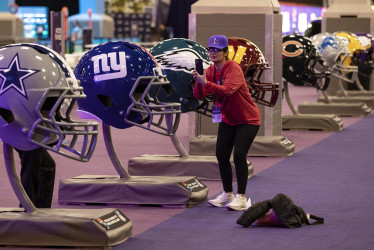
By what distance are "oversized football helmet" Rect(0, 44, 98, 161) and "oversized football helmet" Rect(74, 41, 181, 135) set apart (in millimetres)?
1480

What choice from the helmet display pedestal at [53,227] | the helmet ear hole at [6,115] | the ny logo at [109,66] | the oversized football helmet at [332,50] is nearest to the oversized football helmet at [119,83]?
the ny logo at [109,66]

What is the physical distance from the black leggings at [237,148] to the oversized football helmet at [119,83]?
19.8 inches

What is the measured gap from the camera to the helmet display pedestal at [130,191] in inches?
Result: 332

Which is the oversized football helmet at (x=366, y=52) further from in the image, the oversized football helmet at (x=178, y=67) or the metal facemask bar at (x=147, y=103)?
the metal facemask bar at (x=147, y=103)

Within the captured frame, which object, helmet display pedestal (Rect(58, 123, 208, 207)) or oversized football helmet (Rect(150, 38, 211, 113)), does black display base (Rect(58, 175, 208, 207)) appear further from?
oversized football helmet (Rect(150, 38, 211, 113))

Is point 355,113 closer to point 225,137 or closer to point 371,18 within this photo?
point 371,18

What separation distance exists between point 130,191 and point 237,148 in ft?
3.37

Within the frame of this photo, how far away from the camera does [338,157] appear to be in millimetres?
12344

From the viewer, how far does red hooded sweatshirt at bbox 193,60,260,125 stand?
26.9ft

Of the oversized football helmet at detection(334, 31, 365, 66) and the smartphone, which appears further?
the oversized football helmet at detection(334, 31, 365, 66)

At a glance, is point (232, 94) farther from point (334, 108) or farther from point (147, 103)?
point (334, 108)

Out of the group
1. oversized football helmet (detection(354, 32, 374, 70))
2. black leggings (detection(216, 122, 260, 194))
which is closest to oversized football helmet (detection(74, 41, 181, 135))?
black leggings (detection(216, 122, 260, 194))

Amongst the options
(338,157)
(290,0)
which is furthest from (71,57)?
(290,0)

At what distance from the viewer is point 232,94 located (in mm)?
8297
